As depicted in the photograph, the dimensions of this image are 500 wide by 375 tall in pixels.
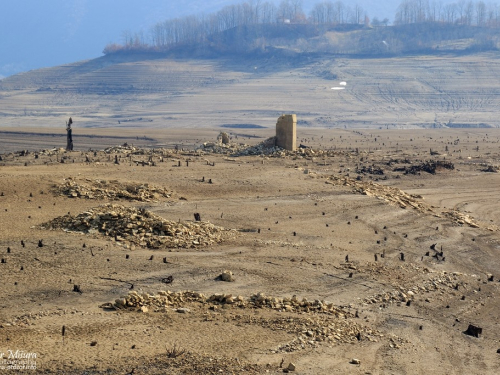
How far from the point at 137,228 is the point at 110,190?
4.25 m

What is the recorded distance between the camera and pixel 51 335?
10.1 meters

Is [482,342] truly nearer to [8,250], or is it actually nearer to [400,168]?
[8,250]

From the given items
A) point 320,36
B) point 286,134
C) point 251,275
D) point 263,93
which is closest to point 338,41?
point 320,36

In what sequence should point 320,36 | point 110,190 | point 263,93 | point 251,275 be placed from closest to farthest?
point 251,275, point 110,190, point 263,93, point 320,36

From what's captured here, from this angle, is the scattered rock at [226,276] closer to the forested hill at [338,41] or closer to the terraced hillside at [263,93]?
the terraced hillside at [263,93]

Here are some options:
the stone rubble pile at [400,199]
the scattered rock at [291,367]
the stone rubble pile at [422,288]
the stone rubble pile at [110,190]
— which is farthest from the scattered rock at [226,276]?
the stone rubble pile at [400,199]

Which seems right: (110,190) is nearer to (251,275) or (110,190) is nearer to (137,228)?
(137,228)

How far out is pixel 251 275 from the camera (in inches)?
532

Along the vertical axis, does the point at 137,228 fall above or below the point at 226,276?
above

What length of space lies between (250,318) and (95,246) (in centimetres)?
379

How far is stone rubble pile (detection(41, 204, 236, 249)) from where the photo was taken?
14.7m

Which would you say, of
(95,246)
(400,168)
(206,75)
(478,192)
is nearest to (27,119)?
(206,75)

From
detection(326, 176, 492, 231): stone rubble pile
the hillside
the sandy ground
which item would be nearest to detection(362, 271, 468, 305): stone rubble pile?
the sandy ground

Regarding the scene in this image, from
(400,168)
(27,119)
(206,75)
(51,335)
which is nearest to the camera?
(51,335)
